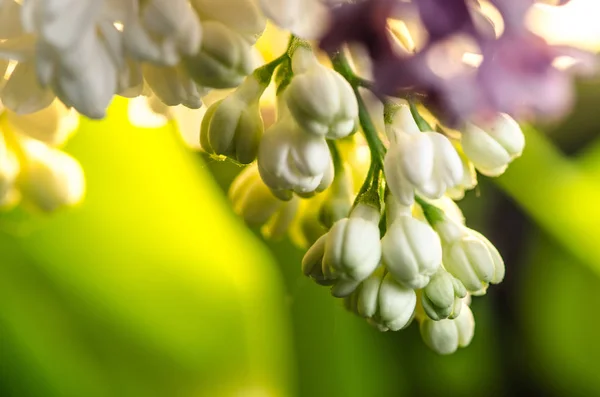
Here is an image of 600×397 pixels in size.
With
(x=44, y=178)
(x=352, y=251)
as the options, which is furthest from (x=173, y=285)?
(x=352, y=251)

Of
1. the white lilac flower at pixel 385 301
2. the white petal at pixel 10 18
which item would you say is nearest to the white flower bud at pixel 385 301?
the white lilac flower at pixel 385 301

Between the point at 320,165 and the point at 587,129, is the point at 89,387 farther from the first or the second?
the point at 587,129

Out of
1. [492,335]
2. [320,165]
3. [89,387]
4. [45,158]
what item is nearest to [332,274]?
[320,165]

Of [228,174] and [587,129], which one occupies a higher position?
[228,174]

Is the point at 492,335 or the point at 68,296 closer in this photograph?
the point at 68,296

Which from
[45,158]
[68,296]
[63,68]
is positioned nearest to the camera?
[63,68]

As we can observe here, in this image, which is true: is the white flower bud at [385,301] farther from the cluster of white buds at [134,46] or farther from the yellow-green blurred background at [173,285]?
the yellow-green blurred background at [173,285]

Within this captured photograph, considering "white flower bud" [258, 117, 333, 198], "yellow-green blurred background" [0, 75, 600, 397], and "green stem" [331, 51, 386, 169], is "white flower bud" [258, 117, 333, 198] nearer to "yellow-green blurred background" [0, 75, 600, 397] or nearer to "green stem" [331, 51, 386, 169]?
"green stem" [331, 51, 386, 169]

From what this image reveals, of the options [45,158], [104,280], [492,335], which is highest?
[45,158]

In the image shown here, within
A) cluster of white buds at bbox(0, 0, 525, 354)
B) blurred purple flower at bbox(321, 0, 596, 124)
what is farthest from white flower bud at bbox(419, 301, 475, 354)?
blurred purple flower at bbox(321, 0, 596, 124)
